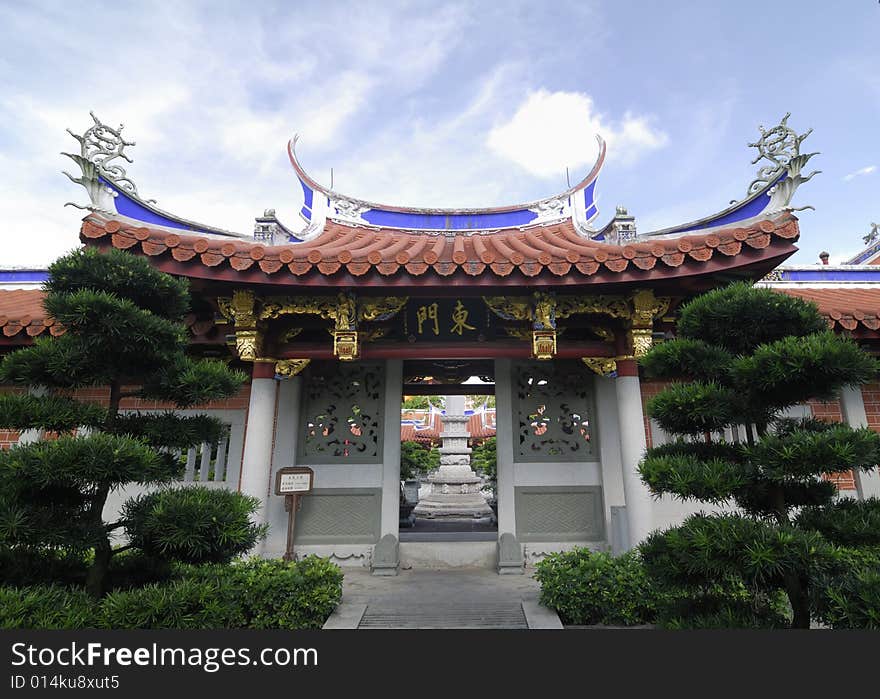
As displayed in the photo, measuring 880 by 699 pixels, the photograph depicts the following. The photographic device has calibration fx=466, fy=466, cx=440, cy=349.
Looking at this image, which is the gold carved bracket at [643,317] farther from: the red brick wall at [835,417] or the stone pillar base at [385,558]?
the stone pillar base at [385,558]

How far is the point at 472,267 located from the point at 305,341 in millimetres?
2473

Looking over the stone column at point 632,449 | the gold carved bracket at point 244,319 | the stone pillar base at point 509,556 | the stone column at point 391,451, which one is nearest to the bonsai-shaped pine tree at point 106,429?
the gold carved bracket at point 244,319

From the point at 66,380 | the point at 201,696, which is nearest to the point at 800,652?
the point at 201,696

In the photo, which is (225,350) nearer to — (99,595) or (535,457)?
(99,595)

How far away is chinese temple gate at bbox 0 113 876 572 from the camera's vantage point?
4.39 meters

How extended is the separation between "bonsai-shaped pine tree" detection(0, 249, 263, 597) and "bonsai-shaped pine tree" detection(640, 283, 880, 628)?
255cm

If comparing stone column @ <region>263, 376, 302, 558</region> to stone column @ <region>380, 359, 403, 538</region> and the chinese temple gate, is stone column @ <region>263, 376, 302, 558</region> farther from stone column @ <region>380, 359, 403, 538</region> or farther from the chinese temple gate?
stone column @ <region>380, 359, 403, 538</region>

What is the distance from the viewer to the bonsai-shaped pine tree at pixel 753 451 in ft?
7.64

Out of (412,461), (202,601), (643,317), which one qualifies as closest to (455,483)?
(412,461)

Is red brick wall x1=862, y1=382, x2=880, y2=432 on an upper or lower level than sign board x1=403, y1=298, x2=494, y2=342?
lower

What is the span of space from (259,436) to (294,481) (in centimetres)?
87

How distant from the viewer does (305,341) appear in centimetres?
574

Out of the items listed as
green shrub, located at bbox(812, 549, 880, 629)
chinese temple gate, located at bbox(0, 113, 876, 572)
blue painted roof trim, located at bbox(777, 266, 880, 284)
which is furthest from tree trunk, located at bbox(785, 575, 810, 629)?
blue painted roof trim, located at bbox(777, 266, 880, 284)

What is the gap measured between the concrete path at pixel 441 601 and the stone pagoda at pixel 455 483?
6604 millimetres
